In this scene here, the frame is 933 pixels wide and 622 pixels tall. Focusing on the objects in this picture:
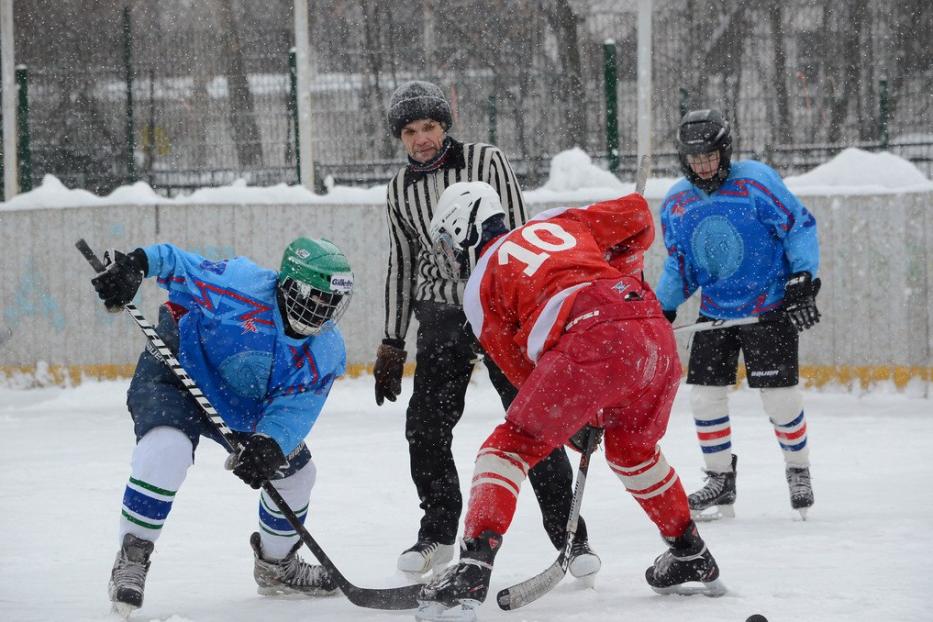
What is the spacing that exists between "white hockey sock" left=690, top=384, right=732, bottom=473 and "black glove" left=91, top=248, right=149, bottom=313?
82.6 inches

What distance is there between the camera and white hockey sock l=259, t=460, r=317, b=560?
11.0ft

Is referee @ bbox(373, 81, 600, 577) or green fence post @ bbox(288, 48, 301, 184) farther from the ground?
green fence post @ bbox(288, 48, 301, 184)

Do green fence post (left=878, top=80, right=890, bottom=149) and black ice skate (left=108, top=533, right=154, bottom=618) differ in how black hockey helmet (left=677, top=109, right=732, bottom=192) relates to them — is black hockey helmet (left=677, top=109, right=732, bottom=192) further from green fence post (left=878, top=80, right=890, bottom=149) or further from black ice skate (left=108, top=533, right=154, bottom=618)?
green fence post (left=878, top=80, right=890, bottom=149)

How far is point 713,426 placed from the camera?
450 centimetres

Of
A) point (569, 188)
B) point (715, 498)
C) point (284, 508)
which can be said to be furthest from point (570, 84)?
point (284, 508)

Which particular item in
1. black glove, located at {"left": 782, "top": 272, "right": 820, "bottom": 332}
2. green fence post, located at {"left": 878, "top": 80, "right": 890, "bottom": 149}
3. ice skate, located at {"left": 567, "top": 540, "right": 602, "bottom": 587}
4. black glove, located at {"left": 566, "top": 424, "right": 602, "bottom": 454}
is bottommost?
ice skate, located at {"left": 567, "top": 540, "right": 602, "bottom": 587}

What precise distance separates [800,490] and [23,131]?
625cm

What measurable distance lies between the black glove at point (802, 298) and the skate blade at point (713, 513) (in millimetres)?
653

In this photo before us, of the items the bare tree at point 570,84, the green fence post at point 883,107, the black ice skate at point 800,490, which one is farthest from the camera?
the bare tree at point 570,84

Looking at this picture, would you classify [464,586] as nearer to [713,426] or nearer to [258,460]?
[258,460]

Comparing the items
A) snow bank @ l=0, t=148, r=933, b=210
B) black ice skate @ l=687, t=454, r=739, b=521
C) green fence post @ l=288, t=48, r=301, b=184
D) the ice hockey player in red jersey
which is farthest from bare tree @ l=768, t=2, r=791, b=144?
the ice hockey player in red jersey

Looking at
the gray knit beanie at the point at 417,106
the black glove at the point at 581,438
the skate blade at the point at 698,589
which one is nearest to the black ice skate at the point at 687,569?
the skate blade at the point at 698,589

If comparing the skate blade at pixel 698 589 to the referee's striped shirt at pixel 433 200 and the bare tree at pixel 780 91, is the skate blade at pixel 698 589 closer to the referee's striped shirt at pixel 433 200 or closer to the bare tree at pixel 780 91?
the referee's striped shirt at pixel 433 200

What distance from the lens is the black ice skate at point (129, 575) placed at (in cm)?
298
